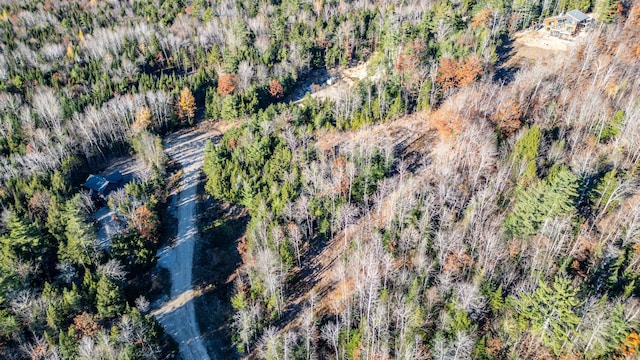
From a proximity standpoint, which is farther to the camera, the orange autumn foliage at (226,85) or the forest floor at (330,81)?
the forest floor at (330,81)

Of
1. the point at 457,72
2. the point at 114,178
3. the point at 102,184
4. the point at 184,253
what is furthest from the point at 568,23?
the point at 102,184

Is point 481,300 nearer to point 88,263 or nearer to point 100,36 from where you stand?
point 88,263

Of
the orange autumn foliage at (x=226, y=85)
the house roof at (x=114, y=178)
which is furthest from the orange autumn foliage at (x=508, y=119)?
the house roof at (x=114, y=178)

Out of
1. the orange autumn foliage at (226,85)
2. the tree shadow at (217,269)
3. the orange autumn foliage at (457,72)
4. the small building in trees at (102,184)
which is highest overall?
the orange autumn foliage at (457,72)

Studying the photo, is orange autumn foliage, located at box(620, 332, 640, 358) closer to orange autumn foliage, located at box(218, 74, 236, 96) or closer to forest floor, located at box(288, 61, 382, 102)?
forest floor, located at box(288, 61, 382, 102)

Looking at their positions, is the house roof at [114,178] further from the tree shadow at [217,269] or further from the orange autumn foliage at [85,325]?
the orange autumn foliage at [85,325]

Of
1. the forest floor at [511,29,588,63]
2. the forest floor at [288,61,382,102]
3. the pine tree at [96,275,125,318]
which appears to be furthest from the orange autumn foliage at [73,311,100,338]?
the forest floor at [511,29,588,63]

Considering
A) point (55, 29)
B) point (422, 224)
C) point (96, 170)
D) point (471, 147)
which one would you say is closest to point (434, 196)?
point (422, 224)

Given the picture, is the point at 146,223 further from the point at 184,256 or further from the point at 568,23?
the point at 568,23

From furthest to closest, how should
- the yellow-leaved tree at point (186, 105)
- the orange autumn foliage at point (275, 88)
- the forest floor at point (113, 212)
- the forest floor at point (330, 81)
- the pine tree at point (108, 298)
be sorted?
the forest floor at point (330, 81), the orange autumn foliage at point (275, 88), the yellow-leaved tree at point (186, 105), the forest floor at point (113, 212), the pine tree at point (108, 298)
